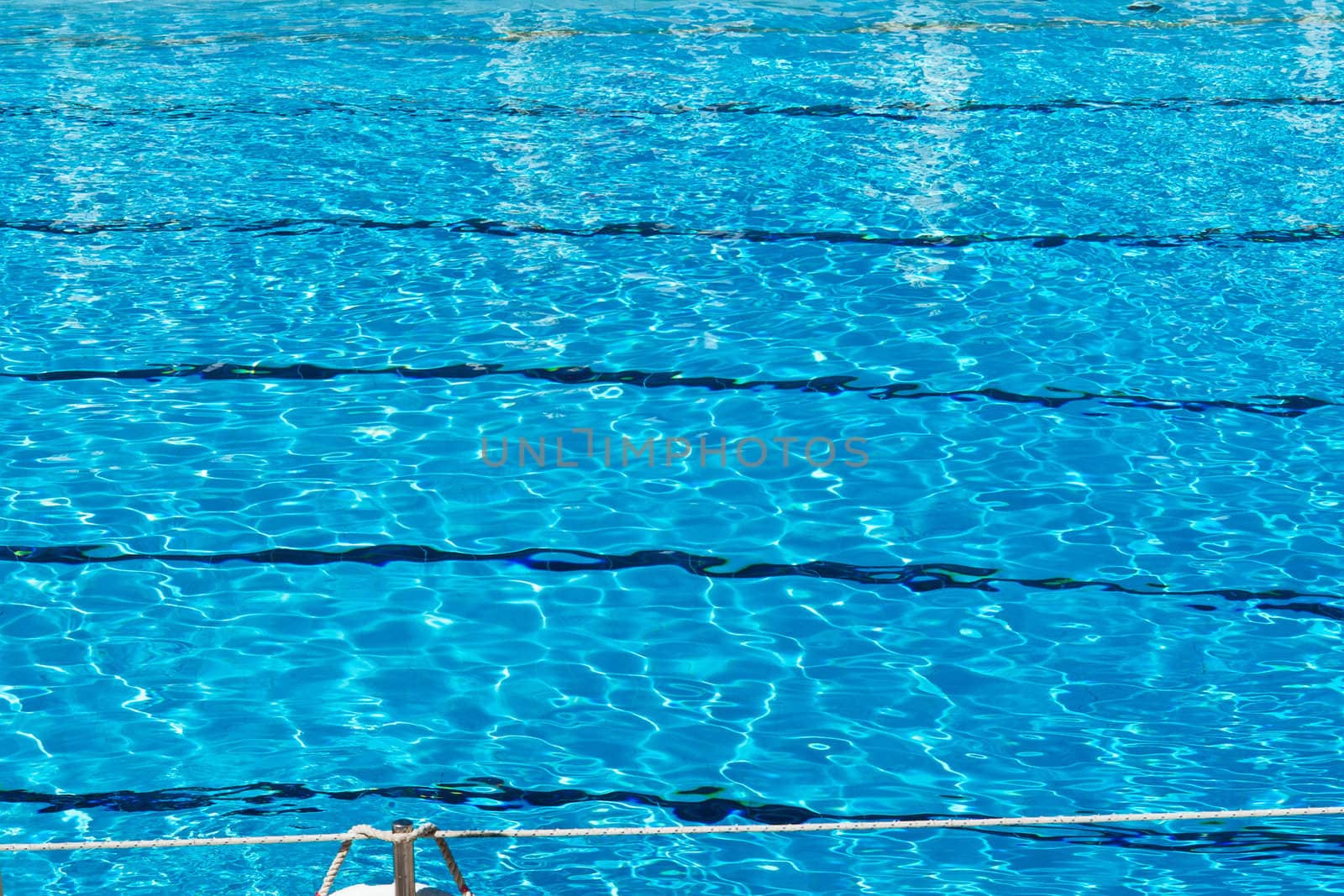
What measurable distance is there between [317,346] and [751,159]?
11.0 ft

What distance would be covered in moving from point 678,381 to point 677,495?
807 mm

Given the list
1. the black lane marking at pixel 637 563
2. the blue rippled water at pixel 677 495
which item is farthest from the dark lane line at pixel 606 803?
the black lane marking at pixel 637 563

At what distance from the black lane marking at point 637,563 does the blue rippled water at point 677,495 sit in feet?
0.06

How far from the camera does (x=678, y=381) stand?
205 inches

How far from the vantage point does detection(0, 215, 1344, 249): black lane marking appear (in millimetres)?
6523

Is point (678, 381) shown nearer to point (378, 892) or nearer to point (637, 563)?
point (637, 563)

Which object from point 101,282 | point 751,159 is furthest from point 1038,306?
point 101,282

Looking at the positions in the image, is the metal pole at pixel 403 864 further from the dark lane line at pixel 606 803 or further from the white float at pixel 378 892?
the dark lane line at pixel 606 803

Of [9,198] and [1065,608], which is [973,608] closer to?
[1065,608]

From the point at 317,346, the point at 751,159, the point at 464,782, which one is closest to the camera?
the point at 464,782

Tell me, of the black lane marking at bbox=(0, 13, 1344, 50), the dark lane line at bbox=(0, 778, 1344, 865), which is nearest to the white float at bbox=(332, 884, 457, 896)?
the dark lane line at bbox=(0, 778, 1344, 865)

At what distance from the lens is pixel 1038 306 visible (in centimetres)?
584

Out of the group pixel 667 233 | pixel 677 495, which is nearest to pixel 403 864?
pixel 677 495

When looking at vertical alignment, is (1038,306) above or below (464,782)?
above
